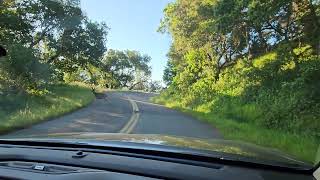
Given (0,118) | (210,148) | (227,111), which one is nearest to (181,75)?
(227,111)

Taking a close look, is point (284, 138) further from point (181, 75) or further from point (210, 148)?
point (181, 75)

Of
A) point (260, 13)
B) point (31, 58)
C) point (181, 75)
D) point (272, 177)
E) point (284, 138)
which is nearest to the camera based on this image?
point (272, 177)

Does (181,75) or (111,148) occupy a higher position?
(181,75)

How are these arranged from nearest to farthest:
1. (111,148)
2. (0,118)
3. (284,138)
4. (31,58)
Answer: (111,148)
(284,138)
(0,118)
(31,58)

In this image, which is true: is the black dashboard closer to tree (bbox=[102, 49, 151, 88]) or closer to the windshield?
the windshield

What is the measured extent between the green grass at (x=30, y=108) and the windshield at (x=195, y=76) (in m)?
0.06

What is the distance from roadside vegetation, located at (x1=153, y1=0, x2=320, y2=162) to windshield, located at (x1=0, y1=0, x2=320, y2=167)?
5 cm

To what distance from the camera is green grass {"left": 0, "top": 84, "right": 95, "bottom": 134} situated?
1881 centimetres

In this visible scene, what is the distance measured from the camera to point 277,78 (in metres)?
25.2

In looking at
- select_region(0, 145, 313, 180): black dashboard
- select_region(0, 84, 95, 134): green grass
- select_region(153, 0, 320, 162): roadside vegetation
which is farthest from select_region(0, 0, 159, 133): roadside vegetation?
select_region(0, 145, 313, 180): black dashboard

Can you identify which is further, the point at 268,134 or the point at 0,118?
the point at 0,118

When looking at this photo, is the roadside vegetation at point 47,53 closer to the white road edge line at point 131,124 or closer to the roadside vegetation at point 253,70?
the white road edge line at point 131,124

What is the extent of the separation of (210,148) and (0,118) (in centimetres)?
1837

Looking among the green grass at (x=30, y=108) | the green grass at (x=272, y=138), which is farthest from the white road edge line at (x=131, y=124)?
the green grass at (x=30, y=108)
